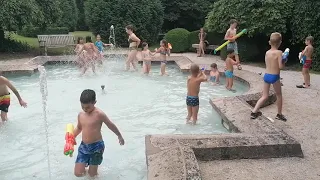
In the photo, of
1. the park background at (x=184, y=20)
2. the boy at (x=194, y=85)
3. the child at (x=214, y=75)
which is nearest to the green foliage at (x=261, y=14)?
the park background at (x=184, y=20)

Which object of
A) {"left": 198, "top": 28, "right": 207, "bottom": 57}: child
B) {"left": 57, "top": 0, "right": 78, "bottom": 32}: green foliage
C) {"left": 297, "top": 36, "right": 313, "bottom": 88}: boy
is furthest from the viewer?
{"left": 57, "top": 0, "right": 78, "bottom": 32}: green foliage

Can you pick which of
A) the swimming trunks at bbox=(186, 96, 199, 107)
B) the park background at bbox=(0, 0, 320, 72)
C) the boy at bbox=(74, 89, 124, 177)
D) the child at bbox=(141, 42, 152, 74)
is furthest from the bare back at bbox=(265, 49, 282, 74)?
the park background at bbox=(0, 0, 320, 72)

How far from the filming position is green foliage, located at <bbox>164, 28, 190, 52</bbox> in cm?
1920

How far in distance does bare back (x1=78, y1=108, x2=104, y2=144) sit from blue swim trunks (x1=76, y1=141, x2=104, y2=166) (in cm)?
7

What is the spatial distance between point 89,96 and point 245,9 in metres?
11.3

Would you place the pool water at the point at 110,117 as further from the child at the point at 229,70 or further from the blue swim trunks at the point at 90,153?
the blue swim trunks at the point at 90,153

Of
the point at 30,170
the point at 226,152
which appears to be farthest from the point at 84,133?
the point at 226,152

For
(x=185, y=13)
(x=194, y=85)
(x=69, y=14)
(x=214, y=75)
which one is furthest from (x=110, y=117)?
(x=69, y=14)

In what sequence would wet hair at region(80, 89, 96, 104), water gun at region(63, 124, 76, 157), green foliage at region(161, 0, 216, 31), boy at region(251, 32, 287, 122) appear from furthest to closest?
1. green foliage at region(161, 0, 216, 31)
2. boy at region(251, 32, 287, 122)
3. water gun at region(63, 124, 76, 157)
4. wet hair at region(80, 89, 96, 104)

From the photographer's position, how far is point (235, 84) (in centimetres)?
1131

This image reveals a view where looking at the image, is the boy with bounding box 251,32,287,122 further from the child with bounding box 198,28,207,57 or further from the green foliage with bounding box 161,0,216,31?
the green foliage with bounding box 161,0,216,31

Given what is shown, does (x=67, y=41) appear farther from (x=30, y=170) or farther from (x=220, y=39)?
(x=30, y=170)

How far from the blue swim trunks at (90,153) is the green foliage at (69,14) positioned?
2835cm

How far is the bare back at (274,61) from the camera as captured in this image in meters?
6.17
